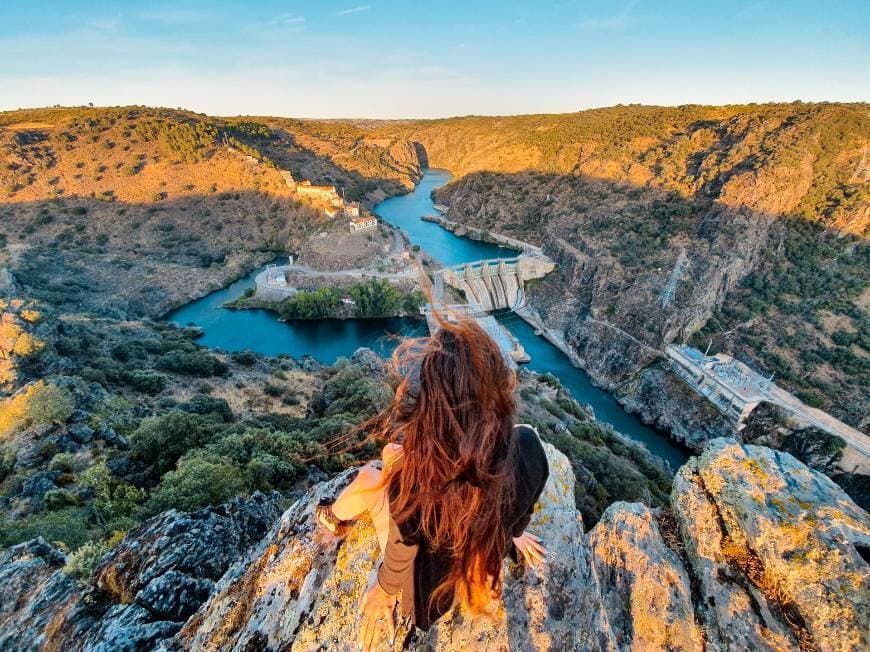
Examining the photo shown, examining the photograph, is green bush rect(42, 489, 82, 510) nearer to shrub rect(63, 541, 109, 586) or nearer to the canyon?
the canyon

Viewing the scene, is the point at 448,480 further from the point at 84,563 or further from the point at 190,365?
the point at 190,365

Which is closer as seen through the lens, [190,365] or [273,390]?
[273,390]

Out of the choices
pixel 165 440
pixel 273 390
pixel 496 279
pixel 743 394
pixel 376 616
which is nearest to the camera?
pixel 376 616

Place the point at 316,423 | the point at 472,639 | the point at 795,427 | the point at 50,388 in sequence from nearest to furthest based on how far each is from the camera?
the point at 472,639 < the point at 50,388 < the point at 316,423 < the point at 795,427

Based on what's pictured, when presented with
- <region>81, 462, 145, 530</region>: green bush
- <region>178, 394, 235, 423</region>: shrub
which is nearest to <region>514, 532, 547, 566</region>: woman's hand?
<region>81, 462, 145, 530</region>: green bush

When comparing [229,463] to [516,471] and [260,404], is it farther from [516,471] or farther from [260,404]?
[260,404]

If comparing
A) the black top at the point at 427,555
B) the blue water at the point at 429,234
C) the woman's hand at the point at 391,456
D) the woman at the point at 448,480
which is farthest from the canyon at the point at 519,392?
the blue water at the point at 429,234

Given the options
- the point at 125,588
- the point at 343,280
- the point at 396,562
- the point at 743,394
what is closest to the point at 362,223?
the point at 343,280

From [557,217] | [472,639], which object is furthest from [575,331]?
[472,639]
